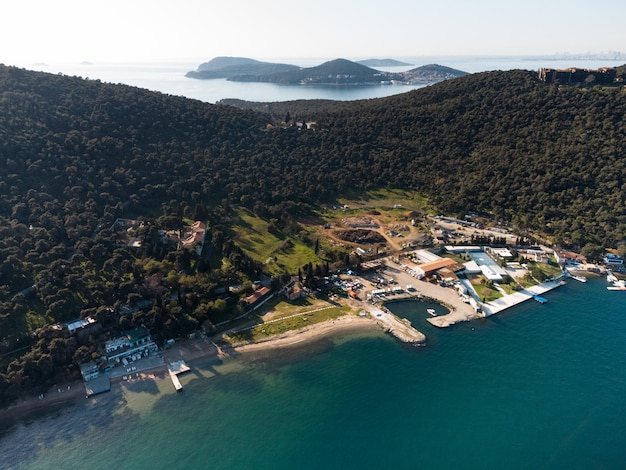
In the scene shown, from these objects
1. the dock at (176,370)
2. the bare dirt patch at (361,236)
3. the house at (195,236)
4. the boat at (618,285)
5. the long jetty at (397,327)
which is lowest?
the dock at (176,370)

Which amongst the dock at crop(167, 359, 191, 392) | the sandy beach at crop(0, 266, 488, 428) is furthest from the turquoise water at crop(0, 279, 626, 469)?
the sandy beach at crop(0, 266, 488, 428)

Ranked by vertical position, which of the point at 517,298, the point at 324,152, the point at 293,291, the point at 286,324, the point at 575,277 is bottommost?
the point at 517,298

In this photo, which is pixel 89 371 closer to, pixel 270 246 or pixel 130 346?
pixel 130 346

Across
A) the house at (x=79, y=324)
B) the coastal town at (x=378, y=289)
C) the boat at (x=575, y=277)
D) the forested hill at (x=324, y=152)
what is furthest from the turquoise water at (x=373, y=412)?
the forested hill at (x=324, y=152)

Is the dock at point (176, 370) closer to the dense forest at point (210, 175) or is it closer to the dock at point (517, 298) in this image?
the dense forest at point (210, 175)

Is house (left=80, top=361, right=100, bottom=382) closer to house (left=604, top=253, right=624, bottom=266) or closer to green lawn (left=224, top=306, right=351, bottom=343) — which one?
green lawn (left=224, top=306, right=351, bottom=343)

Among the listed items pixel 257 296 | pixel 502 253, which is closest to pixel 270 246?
pixel 257 296
